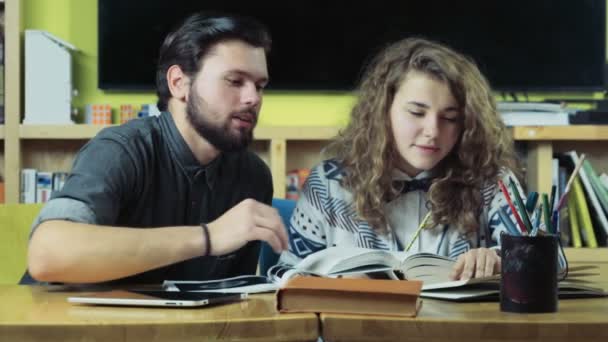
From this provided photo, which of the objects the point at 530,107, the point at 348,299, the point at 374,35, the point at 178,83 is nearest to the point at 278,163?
the point at 374,35

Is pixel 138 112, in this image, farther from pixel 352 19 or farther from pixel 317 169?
pixel 317 169

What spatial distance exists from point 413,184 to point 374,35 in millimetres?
1526

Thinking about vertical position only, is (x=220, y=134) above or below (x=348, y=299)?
above

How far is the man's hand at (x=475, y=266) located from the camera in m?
1.24

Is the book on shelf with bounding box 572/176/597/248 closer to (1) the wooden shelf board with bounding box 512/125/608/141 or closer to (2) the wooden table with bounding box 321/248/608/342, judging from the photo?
(1) the wooden shelf board with bounding box 512/125/608/141

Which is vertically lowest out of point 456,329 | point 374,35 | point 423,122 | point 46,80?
point 456,329

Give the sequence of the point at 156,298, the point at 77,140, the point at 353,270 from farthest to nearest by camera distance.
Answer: the point at 77,140 < the point at 353,270 < the point at 156,298

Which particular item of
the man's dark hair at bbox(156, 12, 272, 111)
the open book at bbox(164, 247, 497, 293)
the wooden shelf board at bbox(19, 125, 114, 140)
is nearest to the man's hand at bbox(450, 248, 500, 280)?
the open book at bbox(164, 247, 497, 293)

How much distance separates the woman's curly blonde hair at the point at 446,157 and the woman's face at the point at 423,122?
0.02 meters

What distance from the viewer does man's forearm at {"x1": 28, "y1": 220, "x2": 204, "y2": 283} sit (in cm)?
119

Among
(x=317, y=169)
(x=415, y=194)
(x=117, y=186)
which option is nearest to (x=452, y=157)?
(x=415, y=194)

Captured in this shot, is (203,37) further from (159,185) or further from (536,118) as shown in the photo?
(536,118)

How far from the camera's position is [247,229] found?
3.87 feet

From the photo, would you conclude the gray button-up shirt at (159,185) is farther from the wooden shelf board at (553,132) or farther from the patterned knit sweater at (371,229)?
the wooden shelf board at (553,132)
